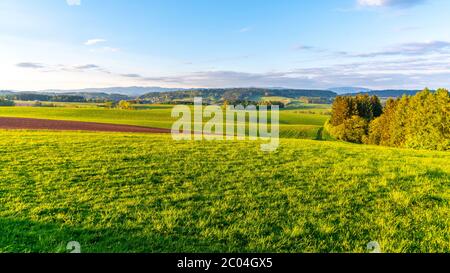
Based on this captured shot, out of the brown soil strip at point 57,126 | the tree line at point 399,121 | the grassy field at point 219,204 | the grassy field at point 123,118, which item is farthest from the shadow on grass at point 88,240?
the grassy field at point 123,118

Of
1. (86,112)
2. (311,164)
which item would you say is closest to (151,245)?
(311,164)

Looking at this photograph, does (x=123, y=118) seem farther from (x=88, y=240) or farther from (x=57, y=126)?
(x=88, y=240)

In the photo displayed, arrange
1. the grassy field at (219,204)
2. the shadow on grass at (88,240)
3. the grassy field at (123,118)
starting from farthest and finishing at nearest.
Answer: the grassy field at (123,118)
the grassy field at (219,204)
the shadow on grass at (88,240)

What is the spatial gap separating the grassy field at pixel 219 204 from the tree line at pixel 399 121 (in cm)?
5200

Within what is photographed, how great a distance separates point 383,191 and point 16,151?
19.6m

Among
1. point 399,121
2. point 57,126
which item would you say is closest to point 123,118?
point 57,126

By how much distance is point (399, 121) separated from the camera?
224ft

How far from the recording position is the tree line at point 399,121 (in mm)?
58153

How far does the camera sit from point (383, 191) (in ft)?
36.8

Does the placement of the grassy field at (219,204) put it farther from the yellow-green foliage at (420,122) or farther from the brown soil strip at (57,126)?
the yellow-green foliage at (420,122)

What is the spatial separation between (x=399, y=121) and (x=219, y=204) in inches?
2811

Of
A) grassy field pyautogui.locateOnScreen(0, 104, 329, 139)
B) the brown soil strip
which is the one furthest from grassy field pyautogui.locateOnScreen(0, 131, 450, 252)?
grassy field pyautogui.locateOnScreen(0, 104, 329, 139)

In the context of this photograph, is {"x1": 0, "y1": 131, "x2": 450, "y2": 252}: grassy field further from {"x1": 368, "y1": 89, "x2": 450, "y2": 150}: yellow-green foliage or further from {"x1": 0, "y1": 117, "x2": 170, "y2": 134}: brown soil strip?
{"x1": 368, "y1": 89, "x2": 450, "y2": 150}: yellow-green foliage
